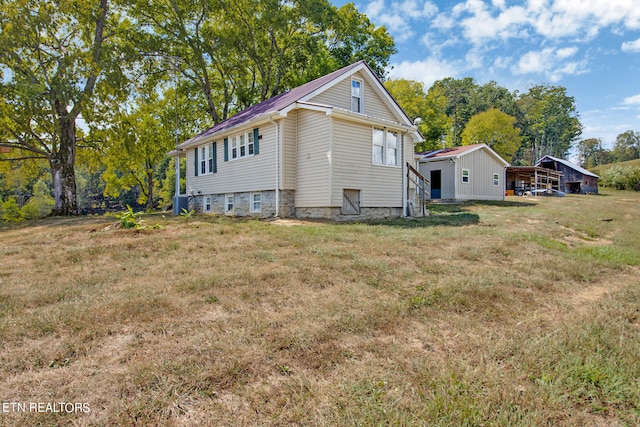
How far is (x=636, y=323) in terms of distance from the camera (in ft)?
12.8

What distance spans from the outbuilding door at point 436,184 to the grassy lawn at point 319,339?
1721 cm

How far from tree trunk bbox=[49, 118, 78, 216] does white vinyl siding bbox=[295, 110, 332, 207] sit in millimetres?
12812

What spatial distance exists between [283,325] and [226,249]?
402 centimetres

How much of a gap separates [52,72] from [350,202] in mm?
16748

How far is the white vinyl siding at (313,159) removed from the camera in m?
12.1

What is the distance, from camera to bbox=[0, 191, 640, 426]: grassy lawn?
2277mm

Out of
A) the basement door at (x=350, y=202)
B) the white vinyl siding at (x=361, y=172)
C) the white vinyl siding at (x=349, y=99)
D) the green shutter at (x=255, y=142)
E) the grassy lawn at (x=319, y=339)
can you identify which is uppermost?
the white vinyl siding at (x=349, y=99)

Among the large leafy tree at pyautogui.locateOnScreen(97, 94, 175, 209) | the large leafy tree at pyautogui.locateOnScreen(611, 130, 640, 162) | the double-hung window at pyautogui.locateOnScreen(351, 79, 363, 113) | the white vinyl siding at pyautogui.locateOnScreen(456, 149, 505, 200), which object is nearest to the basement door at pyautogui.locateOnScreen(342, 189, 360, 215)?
the double-hung window at pyautogui.locateOnScreen(351, 79, 363, 113)

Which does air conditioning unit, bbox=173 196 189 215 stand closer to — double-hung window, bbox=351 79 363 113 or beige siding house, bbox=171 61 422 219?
beige siding house, bbox=171 61 422 219

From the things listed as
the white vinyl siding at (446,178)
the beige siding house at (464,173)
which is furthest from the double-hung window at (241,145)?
the beige siding house at (464,173)

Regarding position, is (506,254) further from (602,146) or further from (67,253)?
(602,146)

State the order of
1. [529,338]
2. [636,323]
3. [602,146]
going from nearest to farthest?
1. [529,338]
2. [636,323]
3. [602,146]

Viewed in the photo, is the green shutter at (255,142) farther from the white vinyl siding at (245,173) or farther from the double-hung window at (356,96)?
the double-hung window at (356,96)

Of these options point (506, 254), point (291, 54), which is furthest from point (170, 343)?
point (291, 54)
